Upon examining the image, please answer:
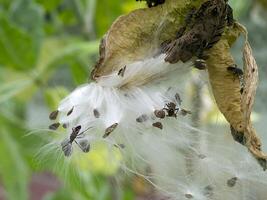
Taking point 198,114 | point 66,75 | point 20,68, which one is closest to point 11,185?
point 20,68

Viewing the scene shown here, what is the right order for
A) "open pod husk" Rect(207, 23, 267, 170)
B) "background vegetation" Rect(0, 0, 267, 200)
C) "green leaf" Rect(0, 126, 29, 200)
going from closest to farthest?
"open pod husk" Rect(207, 23, 267, 170) → "background vegetation" Rect(0, 0, 267, 200) → "green leaf" Rect(0, 126, 29, 200)

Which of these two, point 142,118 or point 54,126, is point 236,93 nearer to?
point 142,118

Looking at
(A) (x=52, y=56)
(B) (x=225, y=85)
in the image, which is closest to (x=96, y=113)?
(B) (x=225, y=85)

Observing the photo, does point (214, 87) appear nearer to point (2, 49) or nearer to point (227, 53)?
point (227, 53)

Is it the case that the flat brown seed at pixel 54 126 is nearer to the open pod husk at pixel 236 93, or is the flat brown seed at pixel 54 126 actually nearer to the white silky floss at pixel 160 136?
the white silky floss at pixel 160 136

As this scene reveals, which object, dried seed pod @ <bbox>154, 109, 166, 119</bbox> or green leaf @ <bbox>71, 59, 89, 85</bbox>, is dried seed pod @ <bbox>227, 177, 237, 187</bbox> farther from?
green leaf @ <bbox>71, 59, 89, 85</bbox>

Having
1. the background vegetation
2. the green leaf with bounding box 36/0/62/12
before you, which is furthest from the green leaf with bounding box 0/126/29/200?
the green leaf with bounding box 36/0/62/12
